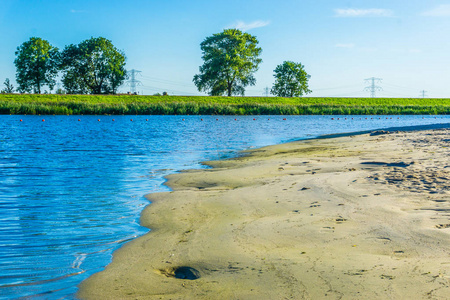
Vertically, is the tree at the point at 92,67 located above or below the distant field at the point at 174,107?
above

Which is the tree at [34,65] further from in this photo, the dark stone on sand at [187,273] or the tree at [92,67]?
the dark stone on sand at [187,273]

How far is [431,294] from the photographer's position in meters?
3.78

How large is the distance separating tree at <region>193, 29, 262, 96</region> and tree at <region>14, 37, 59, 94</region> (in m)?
32.5

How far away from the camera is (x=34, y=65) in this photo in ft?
300

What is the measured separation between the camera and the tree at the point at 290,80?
106812mm

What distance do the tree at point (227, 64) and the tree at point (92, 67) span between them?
1875 centimetres

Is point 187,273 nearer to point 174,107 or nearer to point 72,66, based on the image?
point 174,107

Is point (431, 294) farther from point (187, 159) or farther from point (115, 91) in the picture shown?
point (115, 91)

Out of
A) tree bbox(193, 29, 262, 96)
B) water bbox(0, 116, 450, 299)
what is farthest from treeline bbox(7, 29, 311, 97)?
water bbox(0, 116, 450, 299)

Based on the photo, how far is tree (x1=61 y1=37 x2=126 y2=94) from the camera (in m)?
92.7

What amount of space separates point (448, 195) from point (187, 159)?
428 inches

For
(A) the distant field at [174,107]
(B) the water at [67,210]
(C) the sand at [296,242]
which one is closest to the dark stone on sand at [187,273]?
(C) the sand at [296,242]

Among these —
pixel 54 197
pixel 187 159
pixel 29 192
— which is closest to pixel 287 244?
pixel 54 197

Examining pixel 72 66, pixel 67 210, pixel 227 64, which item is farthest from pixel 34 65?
pixel 67 210
